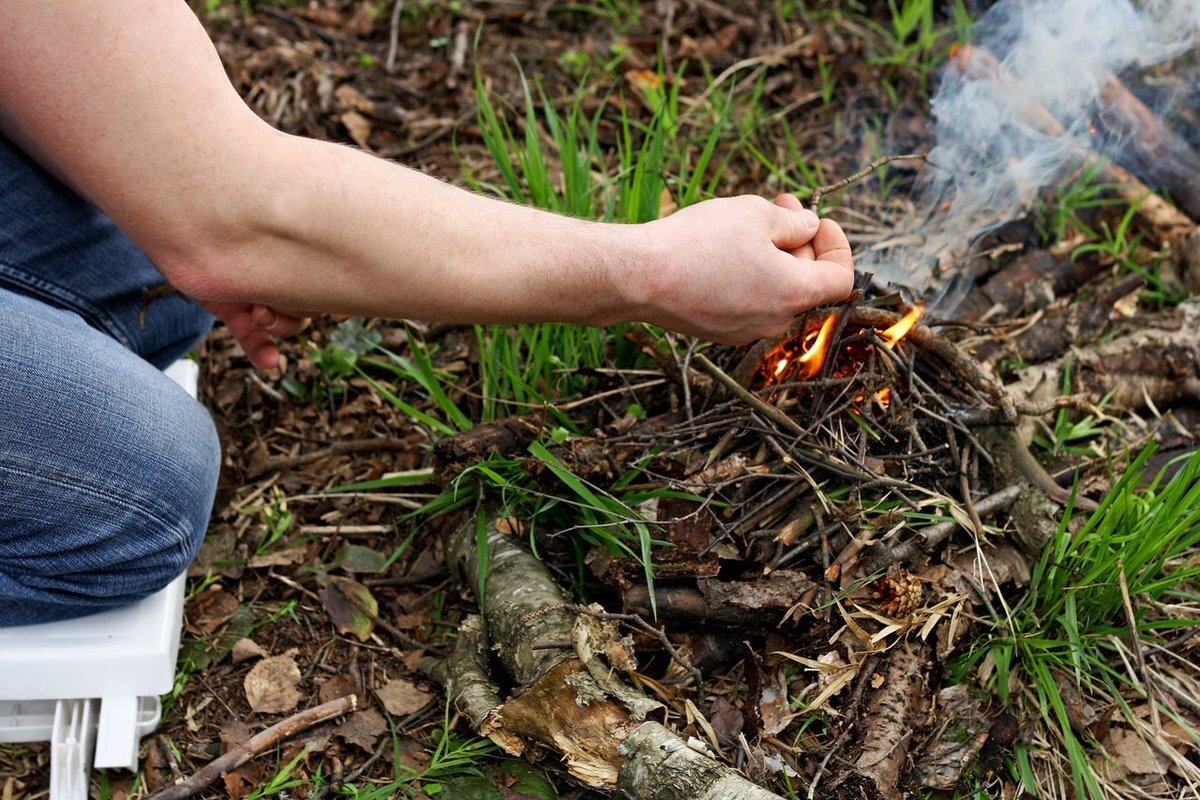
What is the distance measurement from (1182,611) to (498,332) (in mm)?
1541

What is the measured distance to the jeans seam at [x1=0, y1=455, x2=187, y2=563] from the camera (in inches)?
70.8

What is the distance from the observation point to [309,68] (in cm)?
357

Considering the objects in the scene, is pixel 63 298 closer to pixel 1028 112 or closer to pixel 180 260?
pixel 180 260

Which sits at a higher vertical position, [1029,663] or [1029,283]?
[1029,283]

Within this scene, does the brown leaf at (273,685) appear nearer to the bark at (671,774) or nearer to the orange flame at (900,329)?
the bark at (671,774)

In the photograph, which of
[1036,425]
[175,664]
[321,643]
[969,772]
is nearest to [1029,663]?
[969,772]

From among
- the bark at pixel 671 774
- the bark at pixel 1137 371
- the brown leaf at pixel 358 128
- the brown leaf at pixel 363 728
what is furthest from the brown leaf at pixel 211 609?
the bark at pixel 1137 371

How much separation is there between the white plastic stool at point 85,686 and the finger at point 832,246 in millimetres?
1463

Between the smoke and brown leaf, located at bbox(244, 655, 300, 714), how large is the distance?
A: 1747 mm

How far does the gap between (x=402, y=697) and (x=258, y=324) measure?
0.82 m

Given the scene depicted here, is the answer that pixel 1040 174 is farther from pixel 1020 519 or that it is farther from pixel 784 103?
pixel 1020 519

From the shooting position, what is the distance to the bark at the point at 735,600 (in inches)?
77.7

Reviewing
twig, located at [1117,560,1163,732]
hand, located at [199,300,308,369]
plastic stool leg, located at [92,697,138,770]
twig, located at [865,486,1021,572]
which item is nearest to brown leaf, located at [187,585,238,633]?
plastic stool leg, located at [92,697,138,770]

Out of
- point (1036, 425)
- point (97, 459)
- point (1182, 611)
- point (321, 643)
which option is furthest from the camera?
point (1036, 425)
